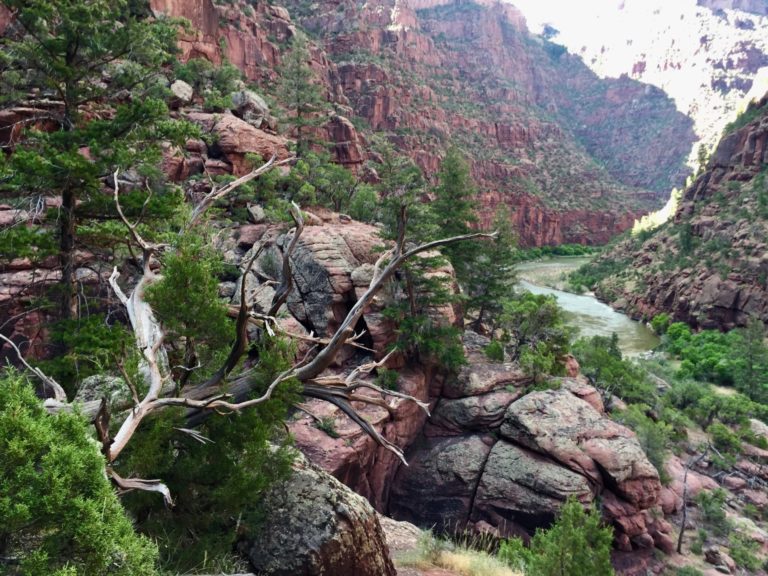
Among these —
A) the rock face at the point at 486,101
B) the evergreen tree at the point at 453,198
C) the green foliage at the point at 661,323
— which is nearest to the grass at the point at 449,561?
the evergreen tree at the point at 453,198

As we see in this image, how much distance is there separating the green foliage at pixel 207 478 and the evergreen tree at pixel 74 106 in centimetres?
505

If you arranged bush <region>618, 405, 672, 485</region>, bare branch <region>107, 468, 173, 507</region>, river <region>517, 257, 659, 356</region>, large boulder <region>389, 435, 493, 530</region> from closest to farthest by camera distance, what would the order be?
bare branch <region>107, 468, 173, 507</region> < large boulder <region>389, 435, 493, 530</region> < bush <region>618, 405, 672, 485</region> < river <region>517, 257, 659, 356</region>

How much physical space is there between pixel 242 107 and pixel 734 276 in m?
43.8

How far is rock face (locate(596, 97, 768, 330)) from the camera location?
39438 millimetres

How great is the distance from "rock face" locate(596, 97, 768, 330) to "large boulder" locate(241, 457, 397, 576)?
145ft

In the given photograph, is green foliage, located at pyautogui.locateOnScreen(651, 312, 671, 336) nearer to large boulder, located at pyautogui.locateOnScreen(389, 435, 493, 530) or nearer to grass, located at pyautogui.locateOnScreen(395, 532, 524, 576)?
large boulder, located at pyautogui.locateOnScreen(389, 435, 493, 530)

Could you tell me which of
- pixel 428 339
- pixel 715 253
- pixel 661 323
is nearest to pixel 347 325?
pixel 428 339

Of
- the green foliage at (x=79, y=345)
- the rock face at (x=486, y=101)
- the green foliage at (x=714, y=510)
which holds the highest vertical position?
the rock face at (x=486, y=101)

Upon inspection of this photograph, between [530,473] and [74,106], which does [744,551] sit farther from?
[74,106]

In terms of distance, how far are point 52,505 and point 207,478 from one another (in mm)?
2273

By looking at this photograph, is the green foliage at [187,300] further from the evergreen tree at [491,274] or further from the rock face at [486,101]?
the rock face at [486,101]

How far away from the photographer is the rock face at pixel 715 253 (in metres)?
39.4

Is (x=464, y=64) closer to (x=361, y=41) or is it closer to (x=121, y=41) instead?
(x=361, y=41)

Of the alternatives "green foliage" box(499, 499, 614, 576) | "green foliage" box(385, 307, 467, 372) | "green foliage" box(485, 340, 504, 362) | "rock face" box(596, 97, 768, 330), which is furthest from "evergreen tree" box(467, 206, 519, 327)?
"rock face" box(596, 97, 768, 330)
